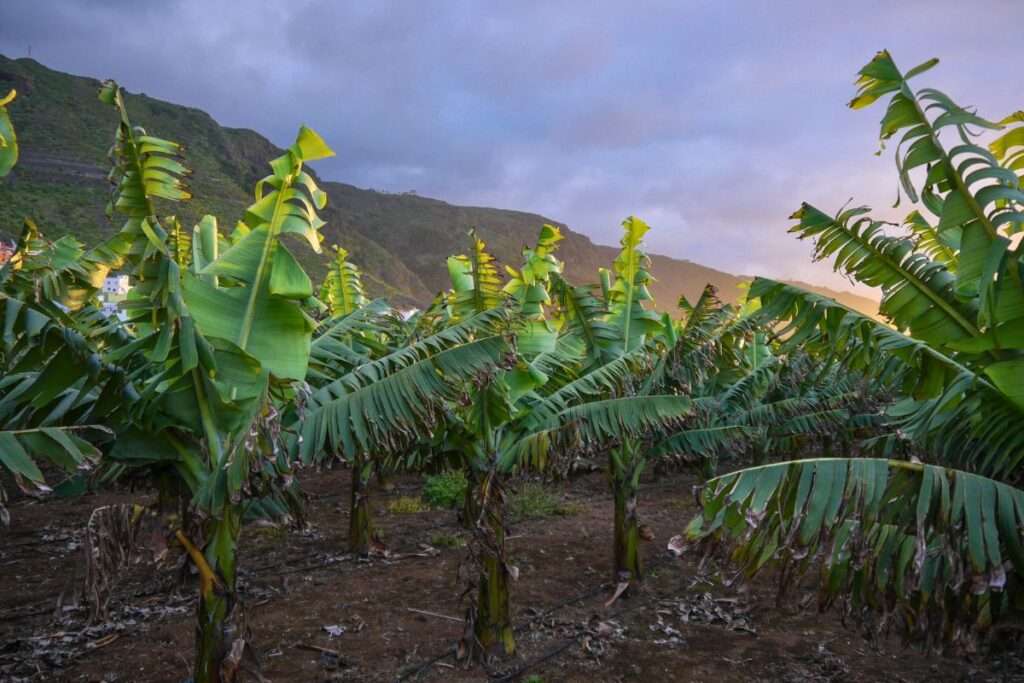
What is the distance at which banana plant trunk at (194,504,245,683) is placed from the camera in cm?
419

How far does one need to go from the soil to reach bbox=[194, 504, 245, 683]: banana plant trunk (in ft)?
2.90

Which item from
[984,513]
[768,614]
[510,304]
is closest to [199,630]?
[510,304]

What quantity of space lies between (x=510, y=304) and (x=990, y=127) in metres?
3.67

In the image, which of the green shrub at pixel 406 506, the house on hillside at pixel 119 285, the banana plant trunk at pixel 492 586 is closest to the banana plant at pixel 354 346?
the banana plant trunk at pixel 492 586

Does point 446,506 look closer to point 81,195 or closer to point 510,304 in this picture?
point 510,304

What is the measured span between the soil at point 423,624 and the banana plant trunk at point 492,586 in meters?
0.26

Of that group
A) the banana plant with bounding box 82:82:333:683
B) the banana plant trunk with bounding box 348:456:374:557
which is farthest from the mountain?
the banana plant trunk with bounding box 348:456:374:557

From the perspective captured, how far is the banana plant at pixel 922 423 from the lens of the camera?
305cm

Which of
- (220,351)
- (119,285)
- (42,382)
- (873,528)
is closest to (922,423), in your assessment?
(873,528)

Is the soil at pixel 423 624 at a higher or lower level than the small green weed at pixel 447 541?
lower

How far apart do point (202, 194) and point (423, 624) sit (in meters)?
43.0

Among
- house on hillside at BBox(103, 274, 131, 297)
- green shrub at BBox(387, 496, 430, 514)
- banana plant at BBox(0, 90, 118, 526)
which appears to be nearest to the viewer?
banana plant at BBox(0, 90, 118, 526)

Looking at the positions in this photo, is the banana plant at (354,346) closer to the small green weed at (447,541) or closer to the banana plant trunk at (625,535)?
the small green weed at (447,541)

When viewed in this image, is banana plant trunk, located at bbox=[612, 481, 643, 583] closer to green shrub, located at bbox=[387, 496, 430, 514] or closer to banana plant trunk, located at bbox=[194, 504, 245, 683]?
banana plant trunk, located at bbox=[194, 504, 245, 683]
